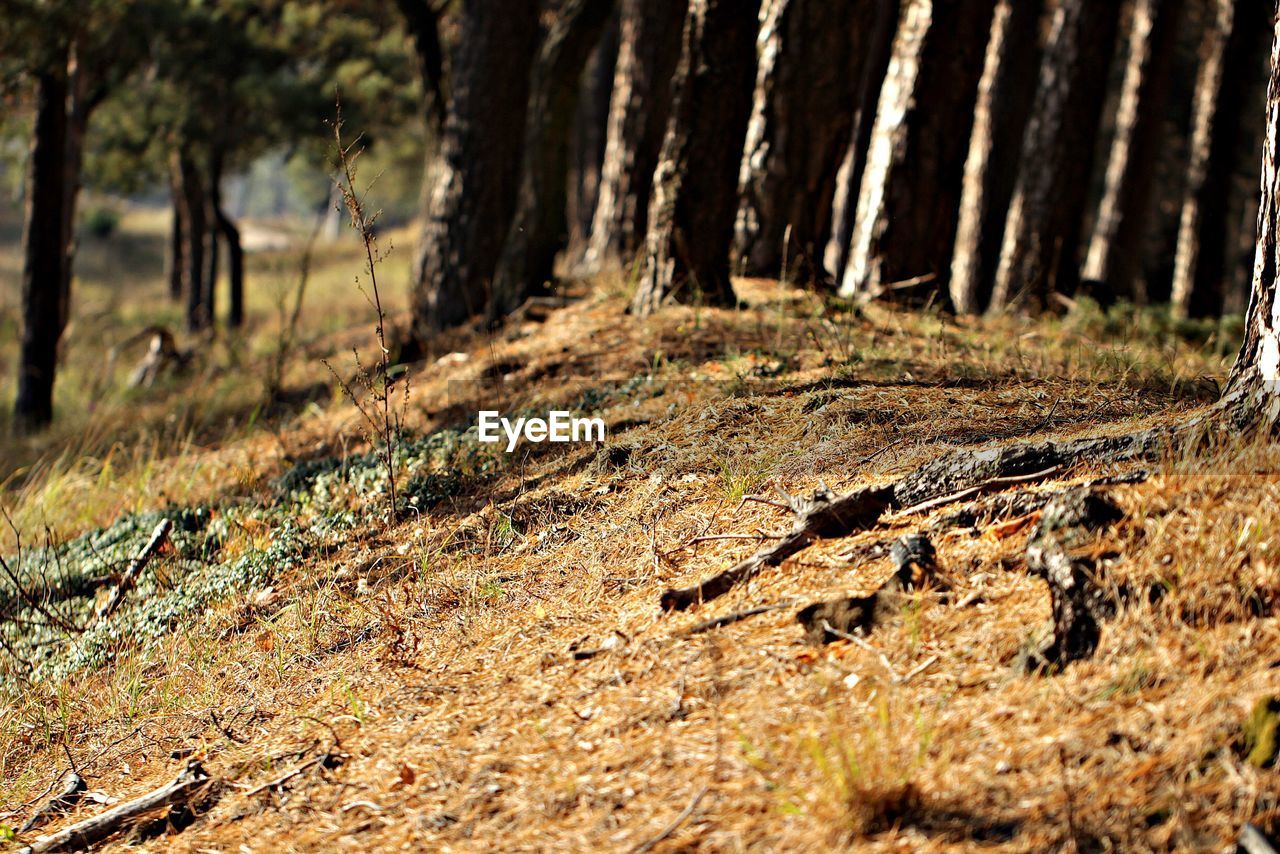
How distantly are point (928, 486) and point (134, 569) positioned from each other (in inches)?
155

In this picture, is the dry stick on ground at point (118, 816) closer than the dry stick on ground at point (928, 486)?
Yes

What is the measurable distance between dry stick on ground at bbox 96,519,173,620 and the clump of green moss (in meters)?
4.87

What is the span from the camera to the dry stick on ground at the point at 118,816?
12.4 ft

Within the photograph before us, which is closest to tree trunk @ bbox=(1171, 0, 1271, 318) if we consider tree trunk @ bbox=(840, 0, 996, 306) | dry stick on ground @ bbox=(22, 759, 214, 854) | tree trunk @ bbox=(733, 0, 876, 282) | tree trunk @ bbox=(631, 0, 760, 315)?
tree trunk @ bbox=(840, 0, 996, 306)

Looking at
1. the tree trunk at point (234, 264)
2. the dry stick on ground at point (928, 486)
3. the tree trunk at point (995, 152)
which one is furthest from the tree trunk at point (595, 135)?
the dry stick on ground at point (928, 486)

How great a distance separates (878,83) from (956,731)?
845 centimetres

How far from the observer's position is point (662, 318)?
7.52m

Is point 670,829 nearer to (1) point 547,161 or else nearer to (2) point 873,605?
(2) point 873,605

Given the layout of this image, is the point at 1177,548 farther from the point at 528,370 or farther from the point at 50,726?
the point at 528,370

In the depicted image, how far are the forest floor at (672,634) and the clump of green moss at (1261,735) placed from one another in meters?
0.01

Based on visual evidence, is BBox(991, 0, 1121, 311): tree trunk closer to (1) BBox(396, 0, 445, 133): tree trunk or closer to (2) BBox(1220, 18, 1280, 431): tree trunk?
(1) BBox(396, 0, 445, 133): tree trunk

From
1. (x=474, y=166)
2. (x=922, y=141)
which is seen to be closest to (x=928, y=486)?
(x=922, y=141)

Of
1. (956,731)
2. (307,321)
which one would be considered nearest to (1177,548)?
(956,731)

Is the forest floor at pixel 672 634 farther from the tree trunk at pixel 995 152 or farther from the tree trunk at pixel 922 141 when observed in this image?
the tree trunk at pixel 995 152
